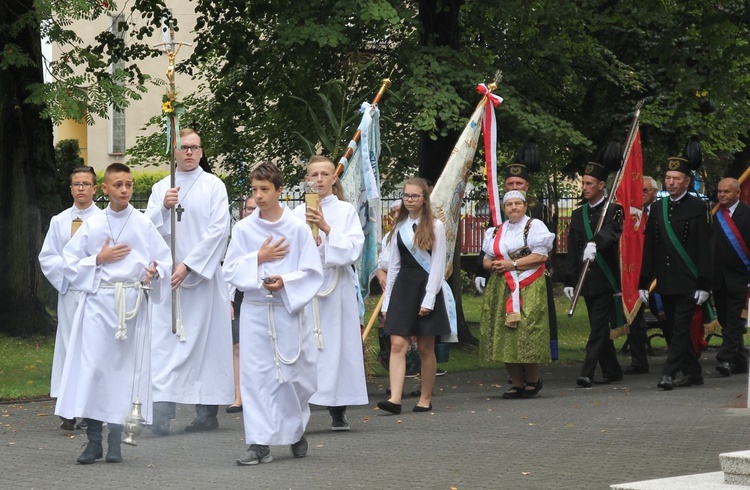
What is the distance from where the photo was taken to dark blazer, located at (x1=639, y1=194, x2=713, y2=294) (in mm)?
13641

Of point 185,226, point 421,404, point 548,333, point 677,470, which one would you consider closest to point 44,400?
point 185,226

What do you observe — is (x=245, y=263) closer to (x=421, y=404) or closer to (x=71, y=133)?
(x=421, y=404)

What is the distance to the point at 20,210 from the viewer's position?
19.0 m

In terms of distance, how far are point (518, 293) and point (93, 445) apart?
16.0 ft

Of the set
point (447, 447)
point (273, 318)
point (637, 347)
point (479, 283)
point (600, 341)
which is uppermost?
point (479, 283)

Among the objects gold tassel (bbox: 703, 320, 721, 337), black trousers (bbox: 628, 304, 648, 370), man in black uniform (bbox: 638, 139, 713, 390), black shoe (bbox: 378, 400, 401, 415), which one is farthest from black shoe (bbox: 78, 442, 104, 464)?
gold tassel (bbox: 703, 320, 721, 337)

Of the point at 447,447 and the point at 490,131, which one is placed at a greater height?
the point at 490,131

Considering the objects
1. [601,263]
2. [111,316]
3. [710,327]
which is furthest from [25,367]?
[710,327]

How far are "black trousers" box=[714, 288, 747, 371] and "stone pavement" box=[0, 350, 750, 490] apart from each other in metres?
Result: 1.97

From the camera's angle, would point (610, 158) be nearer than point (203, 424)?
No

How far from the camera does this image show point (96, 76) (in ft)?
51.5

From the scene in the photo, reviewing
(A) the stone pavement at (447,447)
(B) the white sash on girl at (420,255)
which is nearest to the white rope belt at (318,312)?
(A) the stone pavement at (447,447)

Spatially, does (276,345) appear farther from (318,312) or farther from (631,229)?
(631,229)

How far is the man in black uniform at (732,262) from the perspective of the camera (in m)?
15.0
